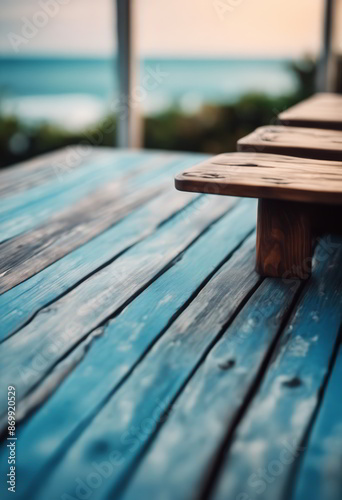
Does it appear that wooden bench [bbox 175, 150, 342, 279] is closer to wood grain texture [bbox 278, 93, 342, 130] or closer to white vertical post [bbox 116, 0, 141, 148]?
wood grain texture [bbox 278, 93, 342, 130]

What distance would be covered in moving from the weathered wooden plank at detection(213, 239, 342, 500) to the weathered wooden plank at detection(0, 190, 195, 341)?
67 centimetres

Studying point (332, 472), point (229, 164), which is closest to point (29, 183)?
point (229, 164)

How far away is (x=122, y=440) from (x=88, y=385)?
0.20 metres

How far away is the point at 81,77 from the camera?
23297 millimetres

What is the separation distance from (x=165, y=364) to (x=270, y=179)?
0.62m

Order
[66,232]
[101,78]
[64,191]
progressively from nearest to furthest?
[66,232] < [64,191] < [101,78]

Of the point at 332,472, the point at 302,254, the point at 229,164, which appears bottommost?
the point at 332,472

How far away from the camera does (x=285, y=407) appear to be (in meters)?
1.12

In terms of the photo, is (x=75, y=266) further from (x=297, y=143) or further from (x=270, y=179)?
(x=297, y=143)

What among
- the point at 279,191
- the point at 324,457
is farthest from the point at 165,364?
the point at 279,191

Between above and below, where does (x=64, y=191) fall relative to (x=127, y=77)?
below

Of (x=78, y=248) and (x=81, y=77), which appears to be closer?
(x=78, y=248)

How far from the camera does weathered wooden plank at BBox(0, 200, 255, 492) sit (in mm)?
1029

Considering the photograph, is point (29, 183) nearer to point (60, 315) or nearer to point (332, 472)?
point (60, 315)
